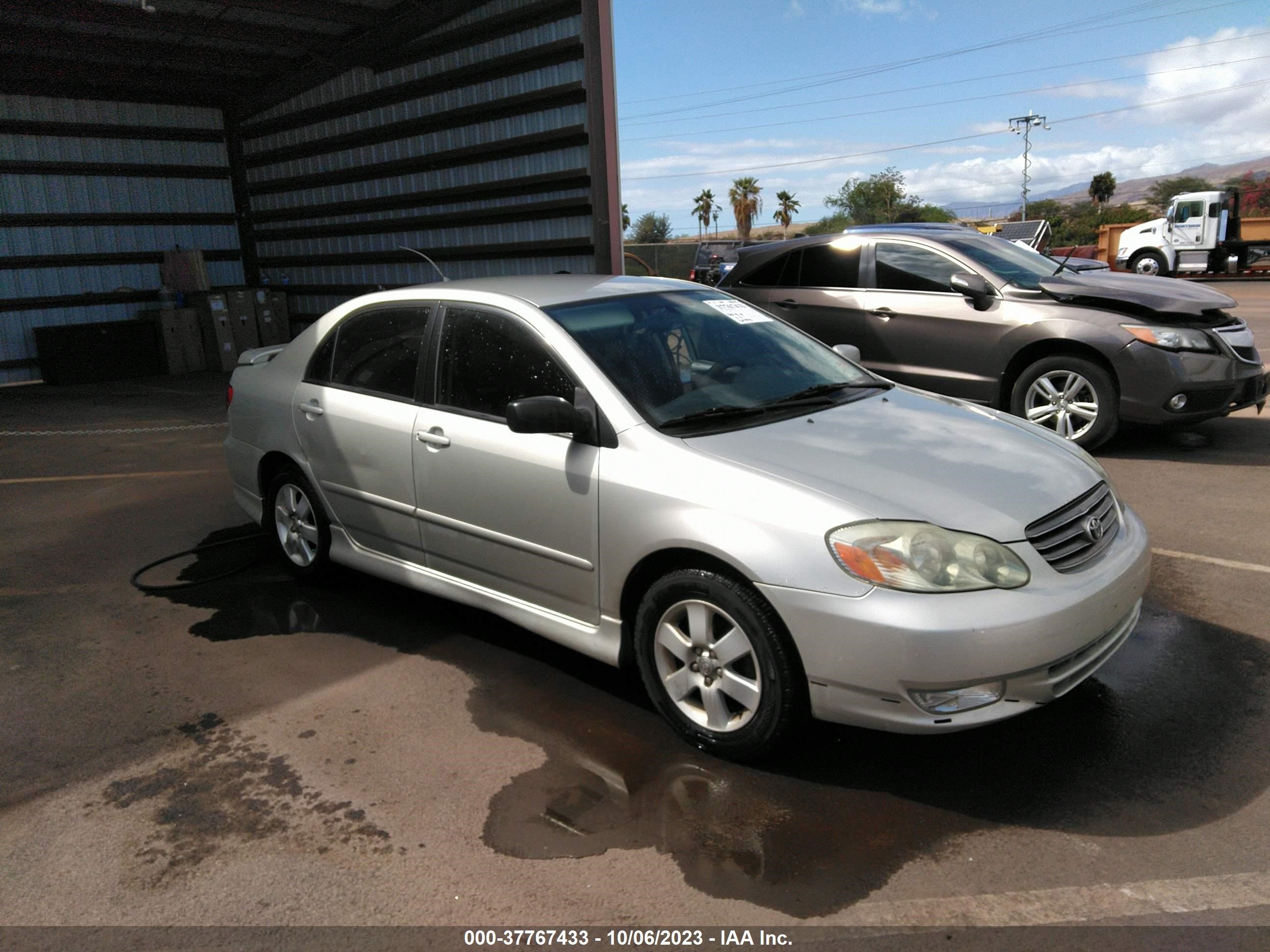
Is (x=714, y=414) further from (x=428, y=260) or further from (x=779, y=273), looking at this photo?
(x=779, y=273)

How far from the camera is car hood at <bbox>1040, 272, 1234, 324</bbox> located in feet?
22.4

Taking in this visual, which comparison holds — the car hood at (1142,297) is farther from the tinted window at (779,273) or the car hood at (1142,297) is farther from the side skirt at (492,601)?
the side skirt at (492,601)

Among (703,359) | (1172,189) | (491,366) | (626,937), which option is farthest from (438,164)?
(1172,189)

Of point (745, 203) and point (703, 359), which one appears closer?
point (703, 359)

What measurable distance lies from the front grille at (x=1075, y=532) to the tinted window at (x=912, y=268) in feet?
14.5

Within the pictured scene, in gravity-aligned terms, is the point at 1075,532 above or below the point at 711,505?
below

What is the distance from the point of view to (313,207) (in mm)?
15578

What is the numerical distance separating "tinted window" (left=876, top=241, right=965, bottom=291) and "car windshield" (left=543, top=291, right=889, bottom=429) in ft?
11.6

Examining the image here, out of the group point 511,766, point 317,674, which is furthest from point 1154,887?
point 317,674

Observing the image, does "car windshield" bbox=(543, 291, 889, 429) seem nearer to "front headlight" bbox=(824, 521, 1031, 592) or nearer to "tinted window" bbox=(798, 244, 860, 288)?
"front headlight" bbox=(824, 521, 1031, 592)

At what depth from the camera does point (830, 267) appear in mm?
8227

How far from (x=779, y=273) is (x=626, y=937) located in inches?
270

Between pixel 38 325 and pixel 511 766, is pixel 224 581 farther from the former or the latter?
pixel 38 325

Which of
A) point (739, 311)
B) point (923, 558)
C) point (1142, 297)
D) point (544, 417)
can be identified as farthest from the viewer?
point (1142, 297)
